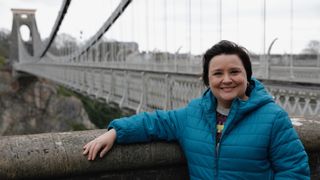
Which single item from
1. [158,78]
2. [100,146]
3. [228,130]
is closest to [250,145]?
[228,130]

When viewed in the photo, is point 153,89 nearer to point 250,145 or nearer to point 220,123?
point 220,123

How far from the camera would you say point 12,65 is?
3875cm

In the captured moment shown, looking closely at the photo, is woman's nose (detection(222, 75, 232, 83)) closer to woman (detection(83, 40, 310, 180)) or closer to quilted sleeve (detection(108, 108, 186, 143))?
woman (detection(83, 40, 310, 180))

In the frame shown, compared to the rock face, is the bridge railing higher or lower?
higher

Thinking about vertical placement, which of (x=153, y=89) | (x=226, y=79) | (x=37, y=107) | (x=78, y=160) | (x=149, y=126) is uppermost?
(x=226, y=79)

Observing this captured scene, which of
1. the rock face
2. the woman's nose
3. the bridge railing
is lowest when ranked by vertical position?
the rock face

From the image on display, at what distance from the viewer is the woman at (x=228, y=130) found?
1.57 metres

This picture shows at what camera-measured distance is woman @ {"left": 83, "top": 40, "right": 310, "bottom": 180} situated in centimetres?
157

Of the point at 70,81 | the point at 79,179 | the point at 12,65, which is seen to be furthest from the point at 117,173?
the point at 12,65

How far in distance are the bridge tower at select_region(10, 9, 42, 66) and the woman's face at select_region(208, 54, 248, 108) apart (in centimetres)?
3654

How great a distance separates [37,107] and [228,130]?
36.3 m

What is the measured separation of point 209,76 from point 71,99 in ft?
117

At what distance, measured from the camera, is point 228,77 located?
5.48ft

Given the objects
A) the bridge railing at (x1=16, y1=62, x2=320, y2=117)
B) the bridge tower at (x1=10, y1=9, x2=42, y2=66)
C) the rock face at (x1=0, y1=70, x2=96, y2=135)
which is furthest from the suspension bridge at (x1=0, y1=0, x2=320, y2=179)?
the bridge tower at (x1=10, y1=9, x2=42, y2=66)
